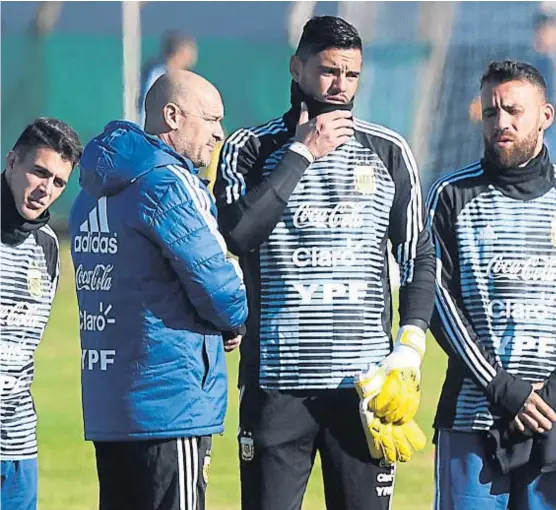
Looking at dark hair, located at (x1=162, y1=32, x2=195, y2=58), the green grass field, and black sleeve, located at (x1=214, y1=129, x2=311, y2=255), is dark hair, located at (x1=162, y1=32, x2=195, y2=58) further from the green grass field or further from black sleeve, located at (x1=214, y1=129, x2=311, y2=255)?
black sleeve, located at (x1=214, y1=129, x2=311, y2=255)

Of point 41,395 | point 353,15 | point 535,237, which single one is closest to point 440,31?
point 353,15

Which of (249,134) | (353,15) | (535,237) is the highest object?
(353,15)

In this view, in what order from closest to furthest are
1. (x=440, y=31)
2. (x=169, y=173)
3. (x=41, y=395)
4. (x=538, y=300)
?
1. (x=169, y=173)
2. (x=538, y=300)
3. (x=41, y=395)
4. (x=440, y=31)

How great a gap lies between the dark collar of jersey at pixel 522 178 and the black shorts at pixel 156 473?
1.38 metres

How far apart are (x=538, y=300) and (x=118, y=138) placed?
4.99 ft

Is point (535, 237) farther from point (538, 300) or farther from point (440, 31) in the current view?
point (440, 31)

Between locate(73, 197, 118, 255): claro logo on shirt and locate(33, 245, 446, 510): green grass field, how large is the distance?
8.55ft

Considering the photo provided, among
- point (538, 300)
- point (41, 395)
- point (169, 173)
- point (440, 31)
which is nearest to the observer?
point (169, 173)

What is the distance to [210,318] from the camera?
14.0 feet

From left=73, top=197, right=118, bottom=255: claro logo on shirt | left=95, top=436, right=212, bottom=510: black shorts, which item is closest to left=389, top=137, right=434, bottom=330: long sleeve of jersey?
left=95, top=436, right=212, bottom=510: black shorts

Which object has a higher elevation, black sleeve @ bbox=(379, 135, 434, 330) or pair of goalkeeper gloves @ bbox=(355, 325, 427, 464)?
black sleeve @ bbox=(379, 135, 434, 330)

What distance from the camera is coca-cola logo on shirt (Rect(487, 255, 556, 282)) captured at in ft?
16.0

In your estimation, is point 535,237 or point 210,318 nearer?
point 210,318

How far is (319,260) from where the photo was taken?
4.61 meters
